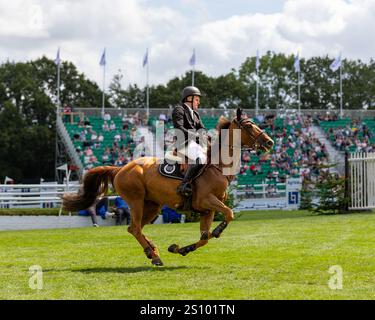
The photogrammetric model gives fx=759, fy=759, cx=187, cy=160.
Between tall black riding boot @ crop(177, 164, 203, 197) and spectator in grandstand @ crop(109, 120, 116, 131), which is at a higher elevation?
spectator in grandstand @ crop(109, 120, 116, 131)

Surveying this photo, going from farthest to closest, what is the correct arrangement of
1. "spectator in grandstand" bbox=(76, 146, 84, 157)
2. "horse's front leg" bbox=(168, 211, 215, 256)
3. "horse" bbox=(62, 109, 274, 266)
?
"spectator in grandstand" bbox=(76, 146, 84, 157) → "horse" bbox=(62, 109, 274, 266) → "horse's front leg" bbox=(168, 211, 215, 256)

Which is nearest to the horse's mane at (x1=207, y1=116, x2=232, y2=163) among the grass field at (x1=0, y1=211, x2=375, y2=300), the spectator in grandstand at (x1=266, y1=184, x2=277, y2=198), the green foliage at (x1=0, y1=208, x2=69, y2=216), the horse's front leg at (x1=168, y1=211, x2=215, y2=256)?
the horse's front leg at (x1=168, y1=211, x2=215, y2=256)

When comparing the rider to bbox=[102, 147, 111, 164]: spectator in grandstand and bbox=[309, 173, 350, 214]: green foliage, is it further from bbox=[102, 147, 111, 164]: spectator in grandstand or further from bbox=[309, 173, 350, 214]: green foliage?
bbox=[102, 147, 111, 164]: spectator in grandstand

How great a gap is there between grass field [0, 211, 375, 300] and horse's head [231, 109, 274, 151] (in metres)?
1.80

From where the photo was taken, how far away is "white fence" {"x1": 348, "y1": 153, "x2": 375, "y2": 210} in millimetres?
Result: 24797

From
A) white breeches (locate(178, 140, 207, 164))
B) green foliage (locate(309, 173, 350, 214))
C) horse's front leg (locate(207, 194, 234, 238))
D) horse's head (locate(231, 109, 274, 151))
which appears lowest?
green foliage (locate(309, 173, 350, 214))

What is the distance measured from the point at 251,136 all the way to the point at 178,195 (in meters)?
1.48

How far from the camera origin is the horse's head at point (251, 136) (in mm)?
11969

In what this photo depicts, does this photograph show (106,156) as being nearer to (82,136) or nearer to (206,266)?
(82,136)

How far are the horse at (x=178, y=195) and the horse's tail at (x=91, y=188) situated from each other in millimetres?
374

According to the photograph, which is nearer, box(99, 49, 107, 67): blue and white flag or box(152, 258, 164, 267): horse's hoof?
box(152, 258, 164, 267): horse's hoof

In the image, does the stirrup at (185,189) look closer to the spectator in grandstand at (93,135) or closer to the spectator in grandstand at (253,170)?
the spectator in grandstand at (253,170)

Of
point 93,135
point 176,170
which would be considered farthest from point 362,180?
point 93,135
